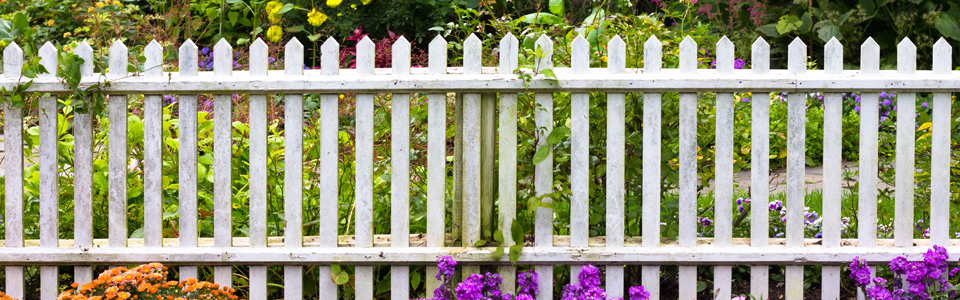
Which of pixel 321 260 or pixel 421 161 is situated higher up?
pixel 421 161

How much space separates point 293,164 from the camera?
2738 mm

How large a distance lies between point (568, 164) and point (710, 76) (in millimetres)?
607

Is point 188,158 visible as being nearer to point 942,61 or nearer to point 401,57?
point 401,57

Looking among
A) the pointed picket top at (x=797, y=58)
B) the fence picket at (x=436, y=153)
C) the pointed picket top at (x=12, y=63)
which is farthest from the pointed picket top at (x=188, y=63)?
the pointed picket top at (x=797, y=58)

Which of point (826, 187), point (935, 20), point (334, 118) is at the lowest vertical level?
point (826, 187)

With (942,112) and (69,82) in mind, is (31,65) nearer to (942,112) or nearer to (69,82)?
(69,82)

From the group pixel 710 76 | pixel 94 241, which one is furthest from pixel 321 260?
pixel 710 76

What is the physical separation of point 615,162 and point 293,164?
106 cm

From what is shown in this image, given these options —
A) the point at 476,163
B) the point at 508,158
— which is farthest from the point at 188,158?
the point at 508,158

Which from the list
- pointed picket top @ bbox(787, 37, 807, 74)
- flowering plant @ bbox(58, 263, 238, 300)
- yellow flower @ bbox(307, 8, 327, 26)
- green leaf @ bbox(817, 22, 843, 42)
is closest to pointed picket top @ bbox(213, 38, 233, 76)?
flowering plant @ bbox(58, 263, 238, 300)

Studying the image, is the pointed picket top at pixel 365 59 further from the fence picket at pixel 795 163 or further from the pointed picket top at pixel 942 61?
the pointed picket top at pixel 942 61

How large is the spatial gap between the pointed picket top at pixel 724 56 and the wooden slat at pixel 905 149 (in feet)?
1.79

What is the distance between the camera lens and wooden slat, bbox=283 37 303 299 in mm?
2678

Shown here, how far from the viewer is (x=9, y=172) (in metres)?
2.81
